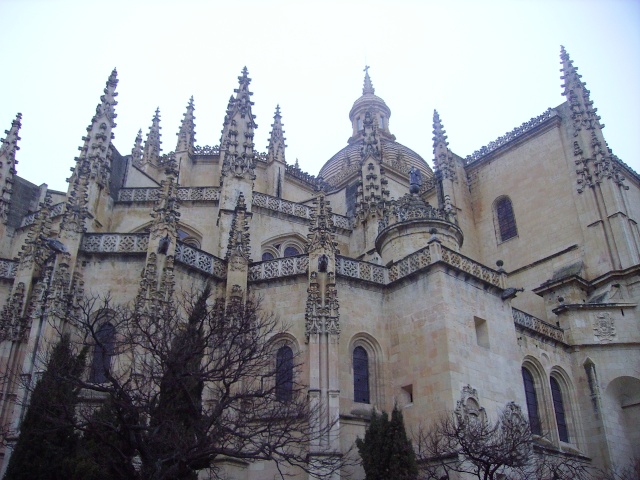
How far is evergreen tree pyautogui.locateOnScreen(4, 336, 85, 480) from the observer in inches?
551

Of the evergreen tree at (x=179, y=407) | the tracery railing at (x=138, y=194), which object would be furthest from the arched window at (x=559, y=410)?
the tracery railing at (x=138, y=194)

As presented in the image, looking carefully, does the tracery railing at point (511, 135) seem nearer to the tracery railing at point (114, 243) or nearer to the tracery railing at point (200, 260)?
the tracery railing at point (200, 260)

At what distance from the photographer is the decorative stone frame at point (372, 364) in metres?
20.2

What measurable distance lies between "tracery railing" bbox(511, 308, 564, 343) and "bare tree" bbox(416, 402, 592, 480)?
433 centimetres

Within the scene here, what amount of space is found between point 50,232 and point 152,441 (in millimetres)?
12602

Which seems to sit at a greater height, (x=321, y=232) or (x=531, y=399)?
(x=321, y=232)

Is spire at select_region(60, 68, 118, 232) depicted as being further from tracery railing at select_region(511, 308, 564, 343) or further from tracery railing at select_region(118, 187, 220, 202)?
tracery railing at select_region(511, 308, 564, 343)

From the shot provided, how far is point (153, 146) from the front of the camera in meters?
A: 37.7

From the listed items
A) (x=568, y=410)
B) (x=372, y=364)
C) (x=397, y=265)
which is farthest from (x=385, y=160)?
(x=372, y=364)

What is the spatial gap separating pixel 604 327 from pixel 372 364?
1032 centimetres

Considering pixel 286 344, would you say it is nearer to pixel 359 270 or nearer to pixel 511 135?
pixel 359 270

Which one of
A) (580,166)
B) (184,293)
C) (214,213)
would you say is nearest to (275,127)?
(214,213)

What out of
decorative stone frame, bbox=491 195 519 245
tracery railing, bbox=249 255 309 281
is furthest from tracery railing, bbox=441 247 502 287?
decorative stone frame, bbox=491 195 519 245

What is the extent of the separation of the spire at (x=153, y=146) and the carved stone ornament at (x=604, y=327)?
2515cm
